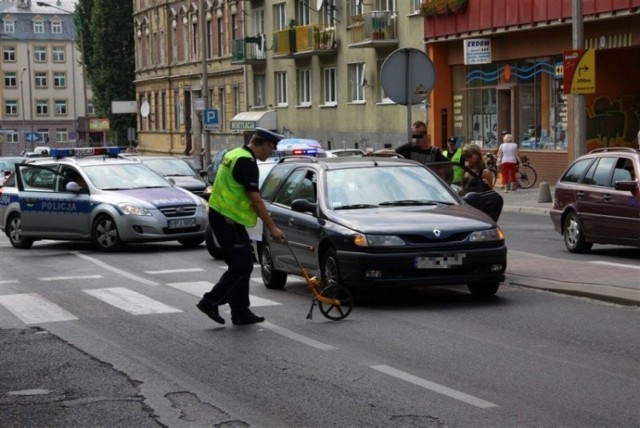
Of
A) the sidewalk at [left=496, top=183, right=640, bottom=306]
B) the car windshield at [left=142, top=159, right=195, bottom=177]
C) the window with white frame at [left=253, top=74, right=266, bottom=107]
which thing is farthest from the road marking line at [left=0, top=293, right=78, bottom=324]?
the window with white frame at [left=253, top=74, right=266, bottom=107]

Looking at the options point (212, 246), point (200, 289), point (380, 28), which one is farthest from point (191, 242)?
point (380, 28)

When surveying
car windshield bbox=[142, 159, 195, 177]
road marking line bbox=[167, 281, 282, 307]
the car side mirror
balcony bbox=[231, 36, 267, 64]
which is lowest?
road marking line bbox=[167, 281, 282, 307]

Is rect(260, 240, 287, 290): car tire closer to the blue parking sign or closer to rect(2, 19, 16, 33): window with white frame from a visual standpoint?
the blue parking sign

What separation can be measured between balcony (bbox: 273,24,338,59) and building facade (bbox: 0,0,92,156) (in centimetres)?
8289

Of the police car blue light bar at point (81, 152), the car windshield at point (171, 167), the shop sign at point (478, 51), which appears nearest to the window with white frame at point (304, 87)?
the shop sign at point (478, 51)

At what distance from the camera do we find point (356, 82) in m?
55.1

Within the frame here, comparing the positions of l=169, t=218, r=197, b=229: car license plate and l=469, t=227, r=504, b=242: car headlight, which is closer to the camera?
l=469, t=227, r=504, b=242: car headlight

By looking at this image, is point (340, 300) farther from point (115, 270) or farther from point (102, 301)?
point (115, 270)

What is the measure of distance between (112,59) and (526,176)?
204 feet

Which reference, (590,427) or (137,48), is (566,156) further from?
(137,48)

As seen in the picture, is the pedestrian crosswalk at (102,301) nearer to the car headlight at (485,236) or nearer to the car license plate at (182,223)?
the car headlight at (485,236)

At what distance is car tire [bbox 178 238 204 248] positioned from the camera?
76.3 feet

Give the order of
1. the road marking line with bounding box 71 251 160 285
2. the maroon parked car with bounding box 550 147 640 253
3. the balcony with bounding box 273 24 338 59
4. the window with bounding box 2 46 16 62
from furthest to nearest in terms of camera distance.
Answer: the window with bounding box 2 46 16 62
the balcony with bounding box 273 24 338 59
the maroon parked car with bounding box 550 147 640 253
the road marking line with bounding box 71 251 160 285

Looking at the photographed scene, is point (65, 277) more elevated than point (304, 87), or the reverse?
point (304, 87)
